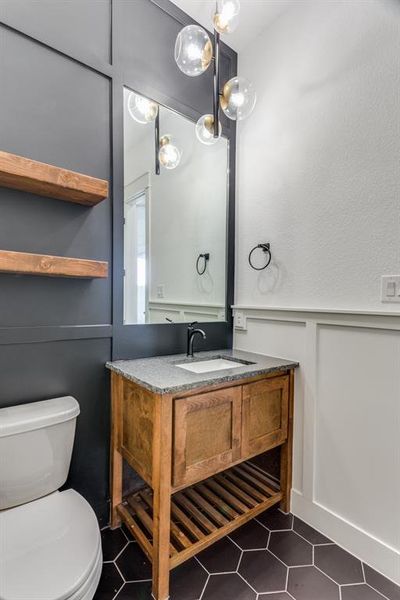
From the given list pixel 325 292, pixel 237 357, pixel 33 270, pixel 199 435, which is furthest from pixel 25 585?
pixel 325 292

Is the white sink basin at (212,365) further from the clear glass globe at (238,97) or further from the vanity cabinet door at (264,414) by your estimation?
the clear glass globe at (238,97)

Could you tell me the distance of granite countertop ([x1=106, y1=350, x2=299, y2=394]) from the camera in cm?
125

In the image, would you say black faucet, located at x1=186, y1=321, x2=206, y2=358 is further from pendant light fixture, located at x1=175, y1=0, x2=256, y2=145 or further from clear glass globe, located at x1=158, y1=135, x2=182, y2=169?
pendant light fixture, located at x1=175, y1=0, x2=256, y2=145

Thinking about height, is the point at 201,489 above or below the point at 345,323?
below

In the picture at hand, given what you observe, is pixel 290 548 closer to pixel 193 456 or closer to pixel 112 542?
pixel 193 456

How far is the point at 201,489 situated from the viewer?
70.1 inches

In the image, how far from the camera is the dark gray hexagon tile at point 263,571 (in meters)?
1.28

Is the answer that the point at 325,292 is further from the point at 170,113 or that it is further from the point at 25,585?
the point at 25,585

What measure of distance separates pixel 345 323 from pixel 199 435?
863 mm

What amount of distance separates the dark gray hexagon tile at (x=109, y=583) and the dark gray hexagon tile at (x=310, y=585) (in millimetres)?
707

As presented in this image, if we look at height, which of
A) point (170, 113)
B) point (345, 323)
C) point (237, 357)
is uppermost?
point (170, 113)

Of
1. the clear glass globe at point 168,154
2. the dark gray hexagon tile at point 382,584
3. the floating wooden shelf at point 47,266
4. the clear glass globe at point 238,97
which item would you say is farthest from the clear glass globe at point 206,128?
the dark gray hexagon tile at point 382,584

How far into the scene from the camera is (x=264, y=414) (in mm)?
1589

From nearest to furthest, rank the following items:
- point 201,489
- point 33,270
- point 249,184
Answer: point 33,270 < point 201,489 < point 249,184
